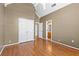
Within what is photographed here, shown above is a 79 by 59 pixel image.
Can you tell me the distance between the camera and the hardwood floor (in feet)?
9.70

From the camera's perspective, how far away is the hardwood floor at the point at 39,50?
296 cm

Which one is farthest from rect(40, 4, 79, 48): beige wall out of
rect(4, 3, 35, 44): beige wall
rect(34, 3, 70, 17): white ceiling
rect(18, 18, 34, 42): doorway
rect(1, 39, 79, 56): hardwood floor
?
rect(4, 3, 35, 44): beige wall

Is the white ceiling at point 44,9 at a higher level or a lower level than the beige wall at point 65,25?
higher

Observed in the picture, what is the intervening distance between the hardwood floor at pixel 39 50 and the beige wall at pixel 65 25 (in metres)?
0.29

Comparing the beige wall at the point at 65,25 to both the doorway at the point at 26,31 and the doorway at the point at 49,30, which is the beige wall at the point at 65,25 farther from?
the doorway at the point at 26,31

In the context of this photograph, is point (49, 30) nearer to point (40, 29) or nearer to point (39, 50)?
point (40, 29)

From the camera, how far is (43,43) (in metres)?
3.43

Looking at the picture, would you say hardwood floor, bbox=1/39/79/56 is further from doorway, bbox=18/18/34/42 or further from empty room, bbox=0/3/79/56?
doorway, bbox=18/18/34/42

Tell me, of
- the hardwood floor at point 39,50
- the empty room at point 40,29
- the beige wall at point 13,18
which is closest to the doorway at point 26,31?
Answer: the empty room at point 40,29

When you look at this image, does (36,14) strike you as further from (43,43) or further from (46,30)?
(43,43)

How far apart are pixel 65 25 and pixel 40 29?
2.62 ft

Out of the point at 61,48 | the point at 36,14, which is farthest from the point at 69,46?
the point at 36,14

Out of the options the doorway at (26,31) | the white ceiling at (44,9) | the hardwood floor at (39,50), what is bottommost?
the hardwood floor at (39,50)

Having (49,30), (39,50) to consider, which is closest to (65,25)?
(49,30)
